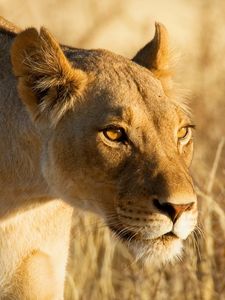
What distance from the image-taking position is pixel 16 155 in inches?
202

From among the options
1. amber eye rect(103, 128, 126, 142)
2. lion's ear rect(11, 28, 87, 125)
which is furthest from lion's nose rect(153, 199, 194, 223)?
lion's ear rect(11, 28, 87, 125)

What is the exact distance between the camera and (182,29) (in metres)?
11.6

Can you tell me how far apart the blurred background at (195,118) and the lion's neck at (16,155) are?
29 centimetres

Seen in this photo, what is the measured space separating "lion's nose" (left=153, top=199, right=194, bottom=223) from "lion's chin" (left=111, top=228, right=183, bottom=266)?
13cm

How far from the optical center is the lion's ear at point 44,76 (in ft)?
16.1

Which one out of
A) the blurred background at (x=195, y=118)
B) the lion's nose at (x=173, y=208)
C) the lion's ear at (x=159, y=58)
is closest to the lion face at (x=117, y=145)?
the lion's nose at (x=173, y=208)

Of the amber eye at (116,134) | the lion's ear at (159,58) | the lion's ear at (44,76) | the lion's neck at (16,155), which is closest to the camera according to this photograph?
the amber eye at (116,134)

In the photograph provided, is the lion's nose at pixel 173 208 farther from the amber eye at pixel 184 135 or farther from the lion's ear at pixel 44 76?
the lion's ear at pixel 44 76

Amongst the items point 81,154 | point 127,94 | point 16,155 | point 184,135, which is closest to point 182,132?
point 184,135

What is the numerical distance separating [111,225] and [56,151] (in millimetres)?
402

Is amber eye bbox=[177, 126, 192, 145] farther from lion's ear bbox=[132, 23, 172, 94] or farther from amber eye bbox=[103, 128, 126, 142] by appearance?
lion's ear bbox=[132, 23, 172, 94]

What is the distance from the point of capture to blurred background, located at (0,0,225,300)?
20.7ft

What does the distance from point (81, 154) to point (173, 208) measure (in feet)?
1.81

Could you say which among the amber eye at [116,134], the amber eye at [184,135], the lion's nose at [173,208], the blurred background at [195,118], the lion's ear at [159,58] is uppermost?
the lion's ear at [159,58]
